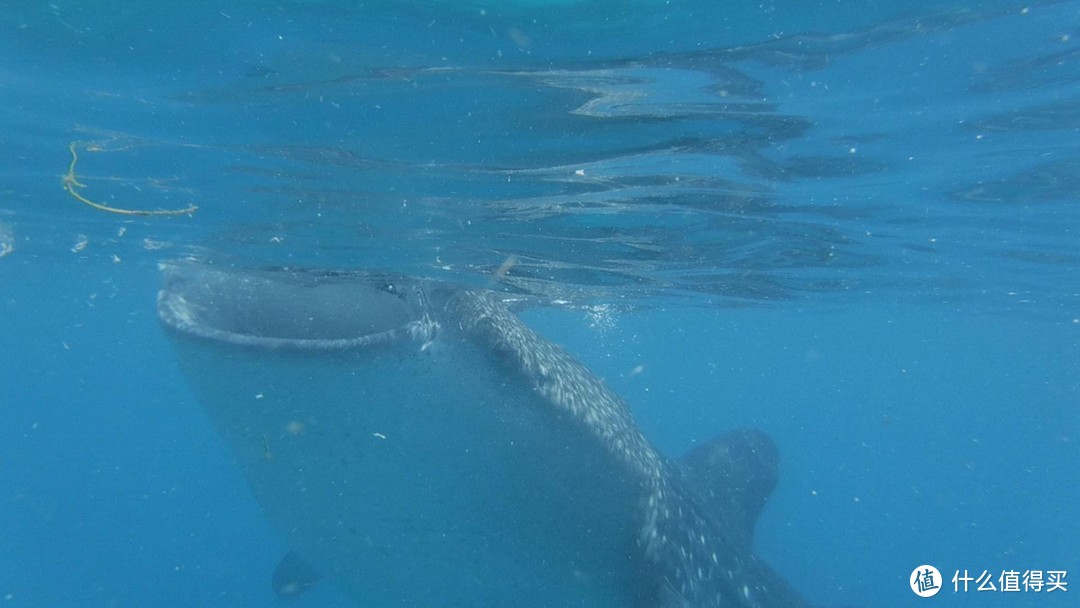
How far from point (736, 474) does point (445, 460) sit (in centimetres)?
578

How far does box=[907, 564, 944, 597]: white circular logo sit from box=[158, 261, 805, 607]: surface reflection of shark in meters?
10.7

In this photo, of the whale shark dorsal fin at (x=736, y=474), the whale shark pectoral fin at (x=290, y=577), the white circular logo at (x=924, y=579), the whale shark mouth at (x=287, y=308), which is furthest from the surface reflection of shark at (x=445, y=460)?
the white circular logo at (x=924, y=579)

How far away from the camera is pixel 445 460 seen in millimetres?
4750

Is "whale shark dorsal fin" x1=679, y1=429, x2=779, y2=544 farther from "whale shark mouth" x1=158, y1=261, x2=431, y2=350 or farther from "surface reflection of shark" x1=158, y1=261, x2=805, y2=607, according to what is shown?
"whale shark mouth" x1=158, y1=261, x2=431, y2=350

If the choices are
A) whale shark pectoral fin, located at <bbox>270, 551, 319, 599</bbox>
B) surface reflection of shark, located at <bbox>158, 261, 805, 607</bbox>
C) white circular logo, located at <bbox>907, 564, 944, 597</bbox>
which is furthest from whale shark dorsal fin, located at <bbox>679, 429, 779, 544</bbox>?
white circular logo, located at <bbox>907, 564, 944, 597</bbox>

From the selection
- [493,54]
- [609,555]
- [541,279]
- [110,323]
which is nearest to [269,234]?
[541,279]

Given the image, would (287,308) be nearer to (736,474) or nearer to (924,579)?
(736,474)

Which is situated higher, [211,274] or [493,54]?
[493,54]

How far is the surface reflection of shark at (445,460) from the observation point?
4.50m

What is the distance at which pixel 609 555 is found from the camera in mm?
5414

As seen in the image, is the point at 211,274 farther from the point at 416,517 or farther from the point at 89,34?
the point at 416,517

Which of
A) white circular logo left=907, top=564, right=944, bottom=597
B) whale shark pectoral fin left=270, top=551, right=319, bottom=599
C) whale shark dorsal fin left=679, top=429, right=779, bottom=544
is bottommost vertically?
white circular logo left=907, top=564, right=944, bottom=597

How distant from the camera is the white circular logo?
14.7 m

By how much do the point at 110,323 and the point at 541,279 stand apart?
4535cm
